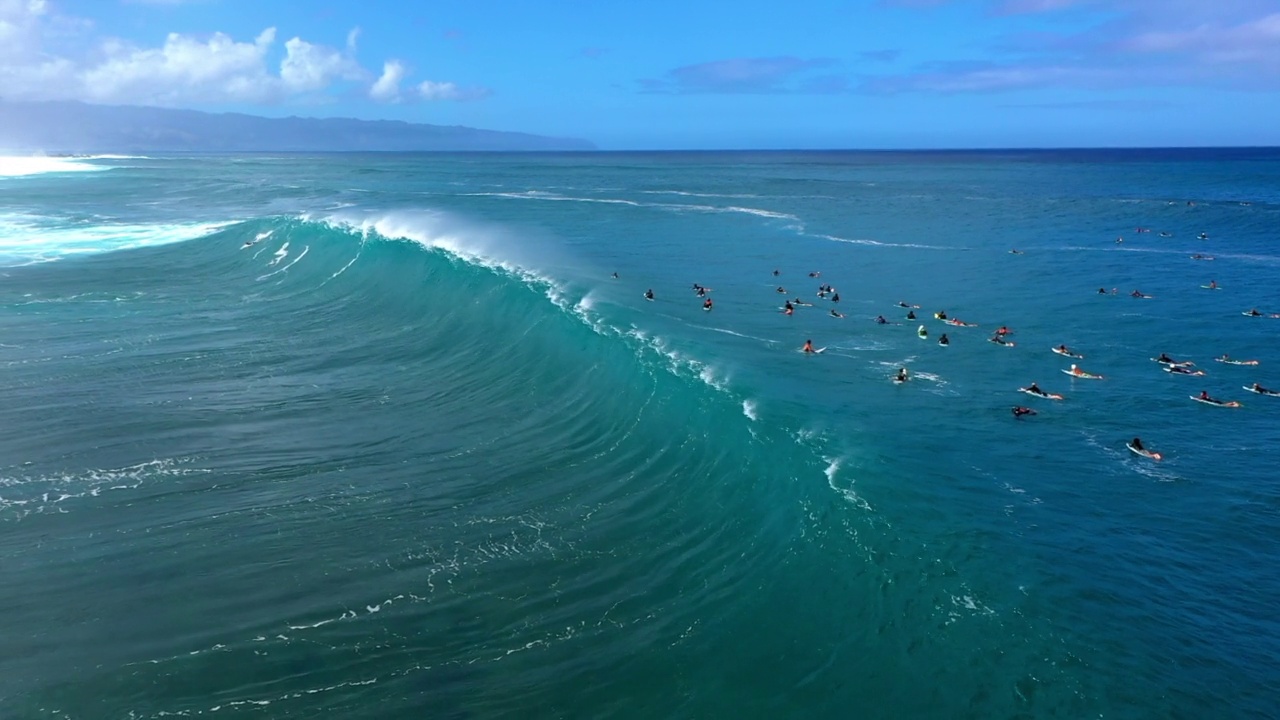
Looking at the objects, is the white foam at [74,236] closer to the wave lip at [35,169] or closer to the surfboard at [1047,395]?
the surfboard at [1047,395]

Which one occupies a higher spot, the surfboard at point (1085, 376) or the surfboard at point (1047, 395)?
the surfboard at point (1085, 376)

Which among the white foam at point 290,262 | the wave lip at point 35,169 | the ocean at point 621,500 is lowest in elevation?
the ocean at point 621,500

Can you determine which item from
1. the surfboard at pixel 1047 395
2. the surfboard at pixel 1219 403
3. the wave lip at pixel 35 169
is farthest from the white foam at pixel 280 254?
the wave lip at pixel 35 169

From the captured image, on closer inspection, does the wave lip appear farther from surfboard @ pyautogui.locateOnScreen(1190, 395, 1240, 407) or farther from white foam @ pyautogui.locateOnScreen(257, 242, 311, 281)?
surfboard @ pyautogui.locateOnScreen(1190, 395, 1240, 407)

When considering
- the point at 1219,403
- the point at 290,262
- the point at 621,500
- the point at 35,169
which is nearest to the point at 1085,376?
the point at 1219,403

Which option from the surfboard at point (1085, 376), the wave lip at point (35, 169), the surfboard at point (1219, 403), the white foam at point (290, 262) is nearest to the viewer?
the surfboard at point (1219, 403)

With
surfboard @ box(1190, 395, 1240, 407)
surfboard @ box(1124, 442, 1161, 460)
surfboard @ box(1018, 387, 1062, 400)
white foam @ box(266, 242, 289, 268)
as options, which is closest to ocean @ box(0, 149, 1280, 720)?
surfboard @ box(1124, 442, 1161, 460)

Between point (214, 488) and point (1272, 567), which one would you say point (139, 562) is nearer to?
point (214, 488)

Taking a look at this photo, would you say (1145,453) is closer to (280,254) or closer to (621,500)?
(621,500)

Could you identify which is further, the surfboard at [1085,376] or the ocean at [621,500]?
the surfboard at [1085,376]
